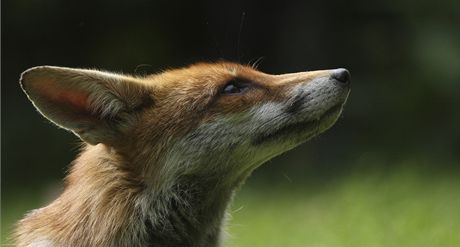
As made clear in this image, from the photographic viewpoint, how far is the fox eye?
18.5ft

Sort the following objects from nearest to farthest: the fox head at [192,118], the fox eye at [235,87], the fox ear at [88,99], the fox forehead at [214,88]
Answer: the fox ear at [88,99] < the fox head at [192,118] < the fox forehead at [214,88] < the fox eye at [235,87]

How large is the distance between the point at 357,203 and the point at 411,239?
1321 millimetres

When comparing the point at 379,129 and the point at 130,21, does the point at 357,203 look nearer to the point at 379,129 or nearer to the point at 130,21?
the point at 379,129

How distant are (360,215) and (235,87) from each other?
2786 millimetres

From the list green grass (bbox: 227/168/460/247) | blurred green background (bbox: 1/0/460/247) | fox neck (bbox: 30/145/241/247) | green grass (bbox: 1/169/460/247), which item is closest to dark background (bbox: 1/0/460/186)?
blurred green background (bbox: 1/0/460/247)

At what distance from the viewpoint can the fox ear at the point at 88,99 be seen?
5.21m

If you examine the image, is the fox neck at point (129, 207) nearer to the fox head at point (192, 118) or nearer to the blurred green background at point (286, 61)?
the fox head at point (192, 118)

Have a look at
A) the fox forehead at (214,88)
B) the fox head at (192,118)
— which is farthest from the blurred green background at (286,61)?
the fox head at (192,118)

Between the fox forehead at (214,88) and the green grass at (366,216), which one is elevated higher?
the fox forehead at (214,88)

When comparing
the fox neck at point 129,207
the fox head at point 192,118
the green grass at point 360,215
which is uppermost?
the fox head at point 192,118

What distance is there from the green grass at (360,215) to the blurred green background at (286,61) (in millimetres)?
90

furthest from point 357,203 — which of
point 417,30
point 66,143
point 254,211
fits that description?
point 66,143

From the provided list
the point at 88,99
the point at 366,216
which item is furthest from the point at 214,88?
the point at 366,216

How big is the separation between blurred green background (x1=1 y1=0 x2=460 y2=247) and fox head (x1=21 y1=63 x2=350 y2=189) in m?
4.80
